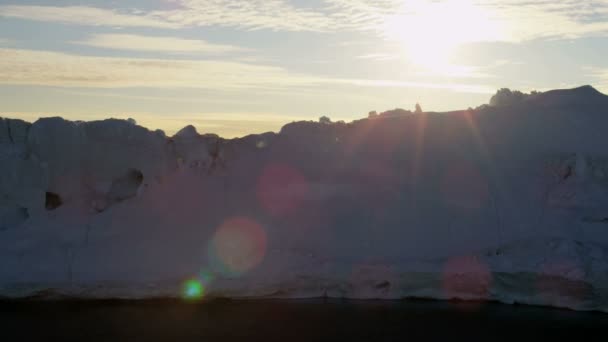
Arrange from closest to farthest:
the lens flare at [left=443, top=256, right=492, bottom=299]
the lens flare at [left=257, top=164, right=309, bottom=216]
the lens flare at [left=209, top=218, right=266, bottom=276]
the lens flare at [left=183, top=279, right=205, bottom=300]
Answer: the lens flare at [left=443, top=256, right=492, bottom=299] < the lens flare at [left=183, top=279, right=205, bottom=300] < the lens flare at [left=209, top=218, right=266, bottom=276] < the lens flare at [left=257, top=164, right=309, bottom=216]

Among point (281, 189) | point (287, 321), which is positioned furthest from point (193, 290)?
point (281, 189)

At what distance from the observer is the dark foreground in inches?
606

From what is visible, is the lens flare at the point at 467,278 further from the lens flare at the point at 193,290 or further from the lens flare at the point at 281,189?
the lens flare at the point at 193,290

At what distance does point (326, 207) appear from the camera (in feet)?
61.3

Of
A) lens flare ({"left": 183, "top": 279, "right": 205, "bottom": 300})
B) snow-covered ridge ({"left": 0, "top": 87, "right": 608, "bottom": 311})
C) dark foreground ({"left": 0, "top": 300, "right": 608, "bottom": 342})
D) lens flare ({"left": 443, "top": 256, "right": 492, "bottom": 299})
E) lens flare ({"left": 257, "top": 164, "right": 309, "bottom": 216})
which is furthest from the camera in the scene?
lens flare ({"left": 257, "top": 164, "right": 309, "bottom": 216})

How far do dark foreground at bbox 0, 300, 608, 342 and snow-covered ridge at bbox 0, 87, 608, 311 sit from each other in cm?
44

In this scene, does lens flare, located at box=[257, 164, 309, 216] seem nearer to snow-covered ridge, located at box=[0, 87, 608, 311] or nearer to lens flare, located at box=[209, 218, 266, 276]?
snow-covered ridge, located at box=[0, 87, 608, 311]

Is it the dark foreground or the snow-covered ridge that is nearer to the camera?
the dark foreground

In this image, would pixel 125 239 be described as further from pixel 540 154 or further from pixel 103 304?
pixel 540 154

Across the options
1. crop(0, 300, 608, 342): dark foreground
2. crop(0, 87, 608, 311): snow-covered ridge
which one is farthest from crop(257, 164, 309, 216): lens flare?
crop(0, 300, 608, 342): dark foreground

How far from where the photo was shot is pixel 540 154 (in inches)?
743

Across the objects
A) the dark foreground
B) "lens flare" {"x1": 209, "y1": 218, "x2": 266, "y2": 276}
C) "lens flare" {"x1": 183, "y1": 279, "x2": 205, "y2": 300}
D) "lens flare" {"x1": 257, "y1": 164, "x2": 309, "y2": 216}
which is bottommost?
the dark foreground

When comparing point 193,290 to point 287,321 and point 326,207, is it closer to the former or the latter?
point 287,321

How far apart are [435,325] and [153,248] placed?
596 centimetres
